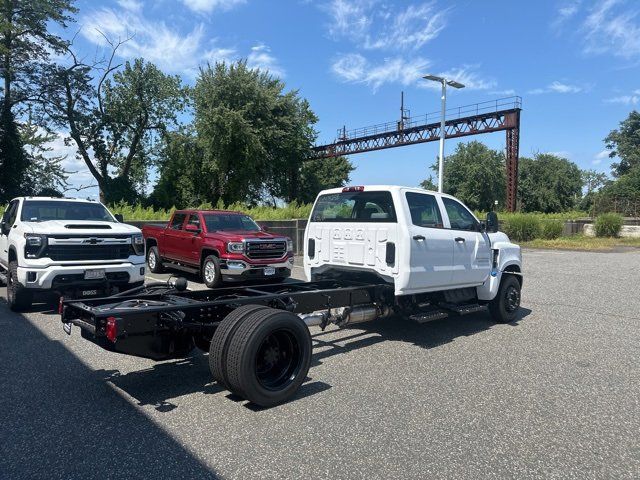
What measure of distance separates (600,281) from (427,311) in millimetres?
9009

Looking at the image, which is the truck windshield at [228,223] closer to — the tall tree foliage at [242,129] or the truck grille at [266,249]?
the truck grille at [266,249]

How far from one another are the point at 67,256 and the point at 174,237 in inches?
200

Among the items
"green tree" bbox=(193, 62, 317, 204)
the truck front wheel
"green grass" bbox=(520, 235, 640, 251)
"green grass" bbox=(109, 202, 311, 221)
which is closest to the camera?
the truck front wheel

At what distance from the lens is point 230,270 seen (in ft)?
36.1

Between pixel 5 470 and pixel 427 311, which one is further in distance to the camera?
pixel 427 311

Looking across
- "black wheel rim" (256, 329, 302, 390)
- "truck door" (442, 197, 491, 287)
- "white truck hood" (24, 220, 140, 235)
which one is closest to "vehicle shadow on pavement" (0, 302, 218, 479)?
"black wheel rim" (256, 329, 302, 390)

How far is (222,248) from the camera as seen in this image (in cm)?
A: 1118

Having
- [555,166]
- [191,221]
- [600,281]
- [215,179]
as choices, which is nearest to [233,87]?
[215,179]

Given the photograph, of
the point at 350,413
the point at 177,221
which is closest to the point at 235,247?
the point at 177,221

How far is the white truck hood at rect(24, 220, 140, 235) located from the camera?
26.0 feet

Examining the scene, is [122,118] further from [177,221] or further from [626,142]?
[626,142]

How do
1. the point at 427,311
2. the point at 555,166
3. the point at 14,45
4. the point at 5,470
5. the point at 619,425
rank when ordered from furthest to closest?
the point at 555,166
the point at 14,45
the point at 427,311
the point at 619,425
the point at 5,470

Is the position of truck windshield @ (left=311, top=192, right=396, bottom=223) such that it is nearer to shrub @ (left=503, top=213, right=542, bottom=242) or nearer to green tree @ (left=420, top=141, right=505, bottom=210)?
shrub @ (left=503, top=213, right=542, bottom=242)

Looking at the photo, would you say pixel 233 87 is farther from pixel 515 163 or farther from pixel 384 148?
pixel 515 163
